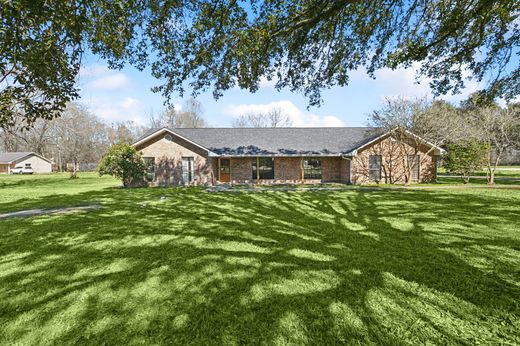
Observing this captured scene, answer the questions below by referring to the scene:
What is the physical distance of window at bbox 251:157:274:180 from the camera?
22328 mm

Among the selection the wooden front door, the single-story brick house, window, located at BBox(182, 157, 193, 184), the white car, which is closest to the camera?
the single-story brick house

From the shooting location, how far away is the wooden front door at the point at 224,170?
22578mm

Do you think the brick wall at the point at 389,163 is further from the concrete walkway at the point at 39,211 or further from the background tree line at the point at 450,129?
the concrete walkway at the point at 39,211

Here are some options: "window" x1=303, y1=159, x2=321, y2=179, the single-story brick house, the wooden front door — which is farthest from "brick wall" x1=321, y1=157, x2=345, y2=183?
the wooden front door

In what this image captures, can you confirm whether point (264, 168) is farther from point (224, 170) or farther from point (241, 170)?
point (224, 170)

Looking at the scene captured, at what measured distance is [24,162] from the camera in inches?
2320

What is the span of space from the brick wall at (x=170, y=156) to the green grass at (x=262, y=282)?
1343 centimetres

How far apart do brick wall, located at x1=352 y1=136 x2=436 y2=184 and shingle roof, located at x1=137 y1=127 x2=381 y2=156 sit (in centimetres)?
104

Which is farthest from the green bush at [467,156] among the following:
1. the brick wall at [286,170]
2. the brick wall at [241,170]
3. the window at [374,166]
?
the brick wall at [241,170]

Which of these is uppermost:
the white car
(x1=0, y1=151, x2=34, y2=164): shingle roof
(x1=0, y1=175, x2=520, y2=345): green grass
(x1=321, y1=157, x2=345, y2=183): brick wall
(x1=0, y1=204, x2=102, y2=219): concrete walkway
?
(x1=0, y1=151, x2=34, y2=164): shingle roof

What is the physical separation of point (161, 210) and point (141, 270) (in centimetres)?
599

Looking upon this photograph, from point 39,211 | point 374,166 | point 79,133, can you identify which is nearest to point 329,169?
point 374,166

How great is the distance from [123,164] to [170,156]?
3675 mm

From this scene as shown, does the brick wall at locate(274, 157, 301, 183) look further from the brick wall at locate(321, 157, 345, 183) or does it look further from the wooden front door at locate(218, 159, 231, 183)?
the wooden front door at locate(218, 159, 231, 183)
